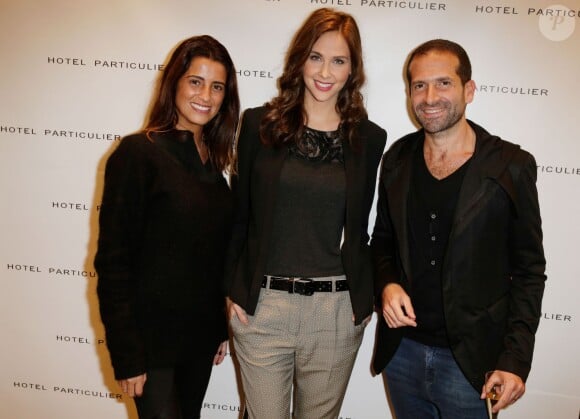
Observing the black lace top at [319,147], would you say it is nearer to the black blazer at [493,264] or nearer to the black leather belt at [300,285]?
the black blazer at [493,264]

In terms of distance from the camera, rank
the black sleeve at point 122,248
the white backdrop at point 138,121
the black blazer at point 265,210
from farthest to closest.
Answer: the white backdrop at point 138,121 → the black blazer at point 265,210 → the black sleeve at point 122,248

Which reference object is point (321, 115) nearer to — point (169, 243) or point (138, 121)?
point (169, 243)

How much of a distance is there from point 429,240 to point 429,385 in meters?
0.58

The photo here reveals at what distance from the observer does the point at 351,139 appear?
6.16 feet

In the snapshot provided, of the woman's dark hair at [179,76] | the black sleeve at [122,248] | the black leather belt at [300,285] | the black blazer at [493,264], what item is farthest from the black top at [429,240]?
the black sleeve at [122,248]

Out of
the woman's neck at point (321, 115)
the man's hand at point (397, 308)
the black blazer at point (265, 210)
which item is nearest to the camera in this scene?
the man's hand at point (397, 308)

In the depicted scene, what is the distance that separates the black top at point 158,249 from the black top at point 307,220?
0.24 m

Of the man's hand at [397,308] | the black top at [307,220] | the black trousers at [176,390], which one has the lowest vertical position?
the black trousers at [176,390]

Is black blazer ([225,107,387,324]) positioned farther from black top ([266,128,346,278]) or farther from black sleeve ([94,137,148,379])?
black sleeve ([94,137,148,379])

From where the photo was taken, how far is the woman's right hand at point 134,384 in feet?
5.43

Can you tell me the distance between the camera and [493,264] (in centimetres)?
170

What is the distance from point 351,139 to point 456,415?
116 centimetres

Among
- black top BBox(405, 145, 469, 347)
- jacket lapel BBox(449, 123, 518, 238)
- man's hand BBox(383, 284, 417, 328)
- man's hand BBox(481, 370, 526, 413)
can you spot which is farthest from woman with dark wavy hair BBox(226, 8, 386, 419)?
man's hand BBox(481, 370, 526, 413)

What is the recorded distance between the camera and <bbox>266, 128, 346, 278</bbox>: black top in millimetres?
1797
